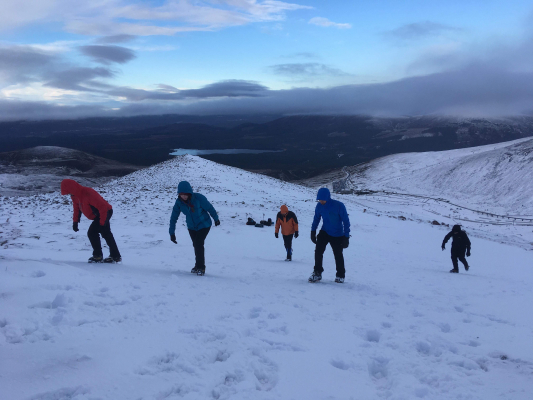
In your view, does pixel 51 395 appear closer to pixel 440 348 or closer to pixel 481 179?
pixel 440 348

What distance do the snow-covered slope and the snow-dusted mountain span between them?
237ft

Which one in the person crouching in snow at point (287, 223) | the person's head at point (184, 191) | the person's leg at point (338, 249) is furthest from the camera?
the person crouching in snow at point (287, 223)

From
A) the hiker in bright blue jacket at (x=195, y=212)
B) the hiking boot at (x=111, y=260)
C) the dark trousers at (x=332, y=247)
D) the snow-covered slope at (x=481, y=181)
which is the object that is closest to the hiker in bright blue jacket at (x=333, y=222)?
the dark trousers at (x=332, y=247)

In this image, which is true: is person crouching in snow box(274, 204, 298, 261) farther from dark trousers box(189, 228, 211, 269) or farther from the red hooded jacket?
the red hooded jacket

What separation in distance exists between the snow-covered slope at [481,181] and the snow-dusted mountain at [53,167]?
72372mm

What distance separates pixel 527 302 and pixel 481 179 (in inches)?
2463

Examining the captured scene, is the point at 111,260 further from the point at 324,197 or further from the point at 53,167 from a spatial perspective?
the point at 53,167

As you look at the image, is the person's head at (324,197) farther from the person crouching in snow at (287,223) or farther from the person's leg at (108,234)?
the person's leg at (108,234)

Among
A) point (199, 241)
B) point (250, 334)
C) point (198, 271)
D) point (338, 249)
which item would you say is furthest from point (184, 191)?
point (338, 249)

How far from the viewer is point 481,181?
59281 millimetres

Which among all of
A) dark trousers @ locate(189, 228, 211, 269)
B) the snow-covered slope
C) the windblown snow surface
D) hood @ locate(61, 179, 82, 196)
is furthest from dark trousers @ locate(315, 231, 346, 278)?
the snow-covered slope

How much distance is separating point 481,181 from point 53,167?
4876 inches

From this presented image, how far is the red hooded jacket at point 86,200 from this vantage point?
23.6 ft

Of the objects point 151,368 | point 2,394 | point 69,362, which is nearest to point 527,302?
point 151,368
